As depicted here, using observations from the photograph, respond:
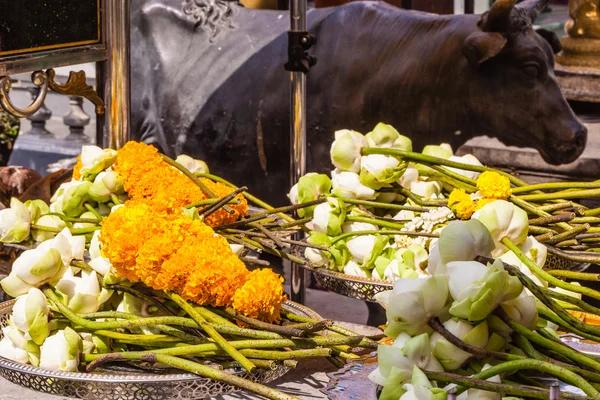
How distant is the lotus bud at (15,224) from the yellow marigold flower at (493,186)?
708mm

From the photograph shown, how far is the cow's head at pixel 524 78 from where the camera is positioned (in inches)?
111

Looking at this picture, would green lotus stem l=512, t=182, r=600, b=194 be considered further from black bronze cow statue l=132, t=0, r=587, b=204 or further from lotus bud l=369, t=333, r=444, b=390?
black bronze cow statue l=132, t=0, r=587, b=204

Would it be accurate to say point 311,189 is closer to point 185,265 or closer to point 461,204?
point 461,204

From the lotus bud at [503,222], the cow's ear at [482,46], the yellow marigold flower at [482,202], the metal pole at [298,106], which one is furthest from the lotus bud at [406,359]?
the cow's ear at [482,46]

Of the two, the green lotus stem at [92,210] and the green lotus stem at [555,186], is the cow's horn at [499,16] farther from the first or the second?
the green lotus stem at [92,210]

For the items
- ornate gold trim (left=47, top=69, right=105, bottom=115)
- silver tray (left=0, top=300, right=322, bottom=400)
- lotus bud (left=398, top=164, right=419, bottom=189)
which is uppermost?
ornate gold trim (left=47, top=69, right=105, bottom=115)

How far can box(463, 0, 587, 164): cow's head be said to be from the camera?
2.82 m

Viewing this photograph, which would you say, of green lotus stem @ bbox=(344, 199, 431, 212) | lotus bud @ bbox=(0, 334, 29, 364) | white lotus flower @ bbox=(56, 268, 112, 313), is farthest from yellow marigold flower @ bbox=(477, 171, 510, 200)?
lotus bud @ bbox=(0, 334, 29, 364)

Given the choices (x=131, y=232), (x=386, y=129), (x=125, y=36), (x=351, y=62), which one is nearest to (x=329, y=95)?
(x=351, y=62)

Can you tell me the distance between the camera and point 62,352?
1124 millimetres

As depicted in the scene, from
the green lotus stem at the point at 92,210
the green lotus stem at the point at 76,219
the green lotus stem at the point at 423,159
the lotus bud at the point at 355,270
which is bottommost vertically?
the lotus bud at the point at 355,270

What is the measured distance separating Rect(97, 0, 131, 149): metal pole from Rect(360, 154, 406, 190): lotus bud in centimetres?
71

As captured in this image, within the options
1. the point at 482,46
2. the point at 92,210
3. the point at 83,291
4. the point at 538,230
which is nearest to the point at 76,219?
the point at 92,210

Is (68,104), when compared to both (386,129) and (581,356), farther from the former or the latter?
(581,356)
